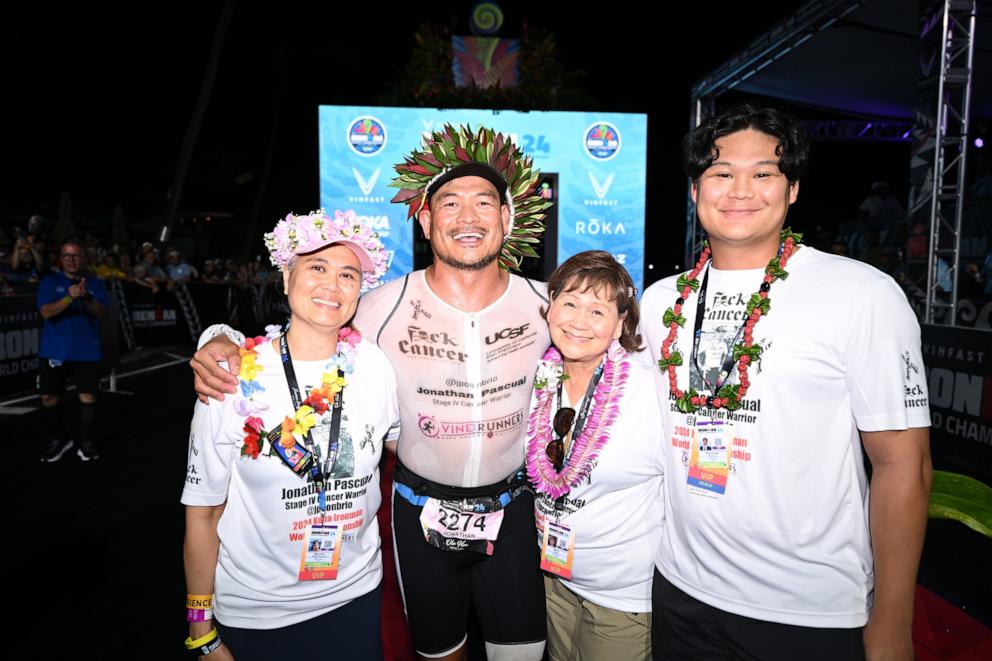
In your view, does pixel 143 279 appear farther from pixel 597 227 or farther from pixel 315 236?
pixel 315 236

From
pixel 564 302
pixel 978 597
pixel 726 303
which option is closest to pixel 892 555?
pixel 726 303

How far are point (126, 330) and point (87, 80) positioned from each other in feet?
25.0

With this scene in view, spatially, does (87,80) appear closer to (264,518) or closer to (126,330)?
(126,330)

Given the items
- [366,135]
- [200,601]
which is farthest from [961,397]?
[366,135]

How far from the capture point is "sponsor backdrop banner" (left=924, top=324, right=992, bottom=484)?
5.28m

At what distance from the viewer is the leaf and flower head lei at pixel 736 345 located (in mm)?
1832

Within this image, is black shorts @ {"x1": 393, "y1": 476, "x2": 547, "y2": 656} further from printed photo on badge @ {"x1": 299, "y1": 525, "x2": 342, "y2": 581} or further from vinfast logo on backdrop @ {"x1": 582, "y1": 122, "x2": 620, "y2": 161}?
vinfast logo on backdrop @ {"x1": 582, "y1": 122, "x2": 620, "y2": 161}

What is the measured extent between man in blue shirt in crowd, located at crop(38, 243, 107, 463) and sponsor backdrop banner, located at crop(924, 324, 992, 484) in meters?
8.31

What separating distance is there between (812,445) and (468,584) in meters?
1.57

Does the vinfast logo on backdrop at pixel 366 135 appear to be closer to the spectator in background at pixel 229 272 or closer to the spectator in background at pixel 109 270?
the spectator in background at pixel 109 270

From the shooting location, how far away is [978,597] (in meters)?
3.67

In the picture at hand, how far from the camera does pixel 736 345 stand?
1860 mm

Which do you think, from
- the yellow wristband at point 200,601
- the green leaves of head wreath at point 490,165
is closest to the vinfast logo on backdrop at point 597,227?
the green leaves of head wreath at point 490,165

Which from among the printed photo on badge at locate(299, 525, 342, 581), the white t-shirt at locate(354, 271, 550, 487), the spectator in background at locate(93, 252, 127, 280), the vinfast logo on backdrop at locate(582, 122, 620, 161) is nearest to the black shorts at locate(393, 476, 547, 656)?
the white t-shirt at locate(354, 271, 550, 487)
